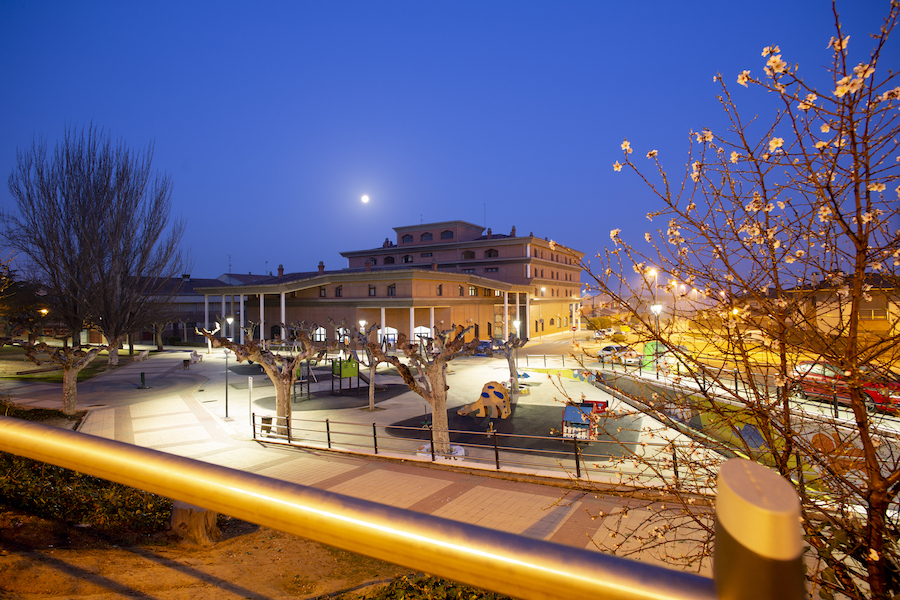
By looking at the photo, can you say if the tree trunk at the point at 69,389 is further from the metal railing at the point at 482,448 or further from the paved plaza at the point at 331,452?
the metal railing at the point at 482,448

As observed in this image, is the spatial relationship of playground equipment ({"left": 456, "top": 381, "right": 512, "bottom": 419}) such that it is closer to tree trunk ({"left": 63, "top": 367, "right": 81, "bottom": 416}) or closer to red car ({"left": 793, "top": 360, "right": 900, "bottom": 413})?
red car ({"left": 793, "top": 360, "right": 900, "bottom": 413})

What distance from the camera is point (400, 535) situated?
0.92m

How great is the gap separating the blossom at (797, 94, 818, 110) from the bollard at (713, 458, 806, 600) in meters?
4.20

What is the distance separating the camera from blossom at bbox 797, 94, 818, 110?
369cm

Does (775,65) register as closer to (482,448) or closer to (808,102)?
(808,102)

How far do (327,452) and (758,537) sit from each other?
15967 millimetres

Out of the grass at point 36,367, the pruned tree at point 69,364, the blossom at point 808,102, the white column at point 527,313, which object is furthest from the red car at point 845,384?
the white column at point 527,313

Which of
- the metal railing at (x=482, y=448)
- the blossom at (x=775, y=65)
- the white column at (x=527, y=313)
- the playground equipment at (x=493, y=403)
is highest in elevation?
the blossom at (x=775, y=65)

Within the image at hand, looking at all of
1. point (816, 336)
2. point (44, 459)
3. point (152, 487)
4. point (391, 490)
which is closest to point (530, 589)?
point (152, 487)

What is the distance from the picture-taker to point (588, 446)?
603 inches

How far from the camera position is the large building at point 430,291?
130ft

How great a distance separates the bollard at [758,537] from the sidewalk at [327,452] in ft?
5.15

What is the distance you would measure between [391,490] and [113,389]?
877 inches

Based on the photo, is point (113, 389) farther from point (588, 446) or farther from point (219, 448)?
point (588, 446)
